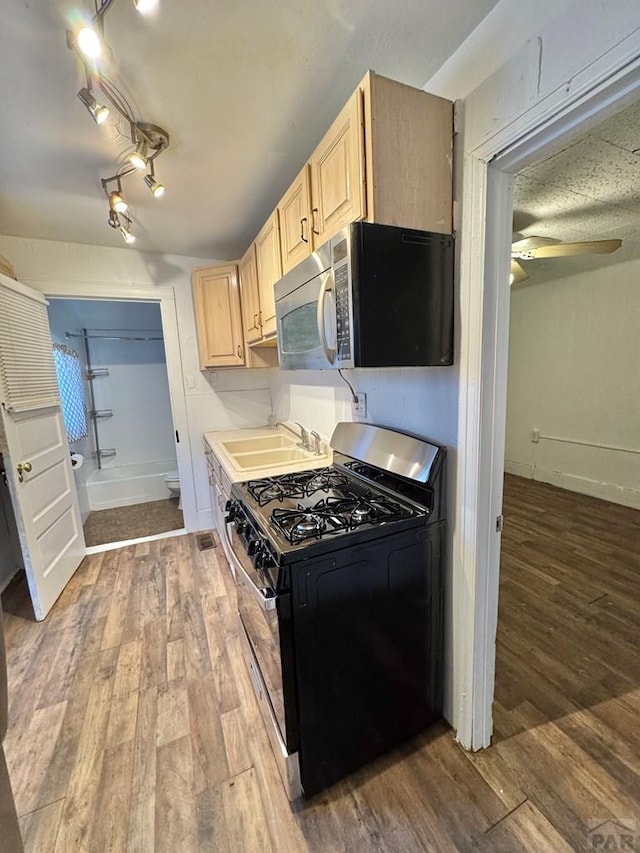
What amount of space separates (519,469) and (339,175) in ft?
14.5

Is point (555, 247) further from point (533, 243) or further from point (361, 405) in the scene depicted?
point (361, 405)

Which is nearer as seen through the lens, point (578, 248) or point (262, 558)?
point (262, 558)

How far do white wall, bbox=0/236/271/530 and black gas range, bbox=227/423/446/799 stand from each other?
2005mm

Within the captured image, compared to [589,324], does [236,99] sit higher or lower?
higher

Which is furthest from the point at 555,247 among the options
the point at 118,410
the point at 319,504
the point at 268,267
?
the point at 118,410

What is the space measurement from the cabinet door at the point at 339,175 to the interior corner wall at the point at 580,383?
11.4 feet

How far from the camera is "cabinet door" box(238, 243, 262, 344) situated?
93.0 inches

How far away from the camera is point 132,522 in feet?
12.0

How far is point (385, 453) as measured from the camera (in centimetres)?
152

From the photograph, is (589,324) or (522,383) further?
(522,383)

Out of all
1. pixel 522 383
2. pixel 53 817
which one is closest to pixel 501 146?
pixel 53 817

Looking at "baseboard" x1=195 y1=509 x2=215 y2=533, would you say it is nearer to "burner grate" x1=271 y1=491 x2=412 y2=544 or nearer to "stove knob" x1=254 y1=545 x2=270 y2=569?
"burner grate" x1=271 y1=491 x2=412 y2=544

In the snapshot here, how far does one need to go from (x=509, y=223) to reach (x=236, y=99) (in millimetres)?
1114

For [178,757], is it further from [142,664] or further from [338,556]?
[338,556]
